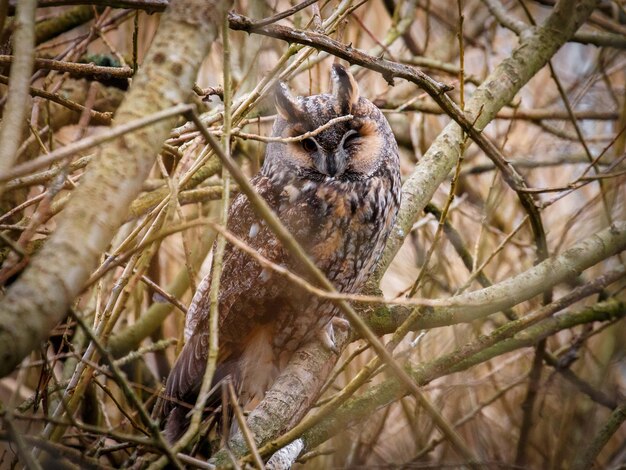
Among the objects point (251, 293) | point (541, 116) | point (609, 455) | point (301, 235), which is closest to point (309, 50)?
point (301, 235)

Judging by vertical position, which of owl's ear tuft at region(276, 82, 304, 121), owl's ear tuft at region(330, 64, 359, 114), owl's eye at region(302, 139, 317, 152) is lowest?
owl's eye at region(302, 139, 317, 152)

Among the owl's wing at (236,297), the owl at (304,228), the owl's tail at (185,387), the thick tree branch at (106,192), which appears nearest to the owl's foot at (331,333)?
the owl at (304,228)

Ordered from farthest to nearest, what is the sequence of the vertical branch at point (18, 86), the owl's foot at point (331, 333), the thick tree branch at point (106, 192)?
the owl's foot at point (331, 333)
the vertical branch at point (18, 86)
the thick tree branch at point (106, 192)

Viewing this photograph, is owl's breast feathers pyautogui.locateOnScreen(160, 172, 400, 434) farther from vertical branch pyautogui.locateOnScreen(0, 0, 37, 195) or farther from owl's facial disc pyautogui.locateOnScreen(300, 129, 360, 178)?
vertical branch pyautogui.locateOnScreen(0, 0, 37, 195)

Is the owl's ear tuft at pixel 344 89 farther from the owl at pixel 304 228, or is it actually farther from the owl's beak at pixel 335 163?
the owl's beak at pixel 335 163

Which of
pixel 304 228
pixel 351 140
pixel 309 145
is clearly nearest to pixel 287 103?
pixel 309 145

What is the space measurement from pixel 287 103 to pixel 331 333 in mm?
842

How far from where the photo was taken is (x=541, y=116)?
337 centimetres

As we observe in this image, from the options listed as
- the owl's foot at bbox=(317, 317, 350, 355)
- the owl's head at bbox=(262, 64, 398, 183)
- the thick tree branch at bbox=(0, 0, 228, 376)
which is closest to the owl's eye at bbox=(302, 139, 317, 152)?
the owl's head at bbox=(262, 64, 398, 183)

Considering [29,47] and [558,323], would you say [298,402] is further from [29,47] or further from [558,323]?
[29,47]

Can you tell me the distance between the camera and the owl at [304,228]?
229cm

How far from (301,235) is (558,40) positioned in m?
1.34

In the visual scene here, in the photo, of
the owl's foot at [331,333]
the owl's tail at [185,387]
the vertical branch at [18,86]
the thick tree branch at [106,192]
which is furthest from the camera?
the owl's foot at [331,333]

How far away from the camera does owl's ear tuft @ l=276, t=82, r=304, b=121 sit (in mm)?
2268
